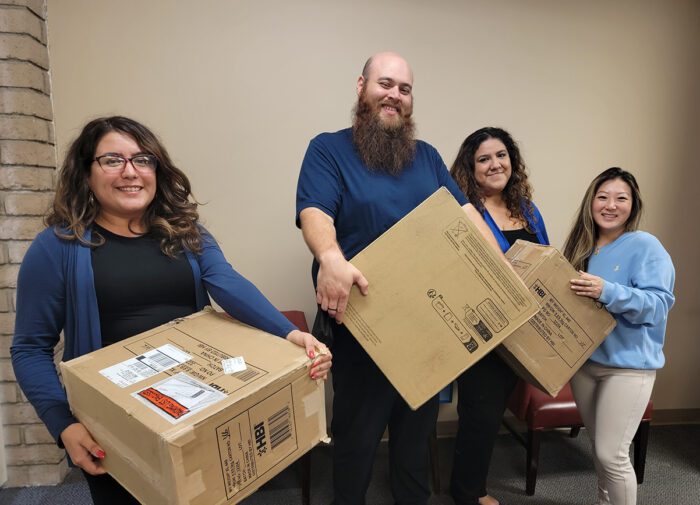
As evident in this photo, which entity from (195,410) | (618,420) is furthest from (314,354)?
(618,420)

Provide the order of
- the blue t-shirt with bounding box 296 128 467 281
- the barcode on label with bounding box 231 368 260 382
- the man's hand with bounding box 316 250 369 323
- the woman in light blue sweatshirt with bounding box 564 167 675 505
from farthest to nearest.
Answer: the woman in light blue sweatshirt with bounding box 564 167 675 505 → the blue t-shirt with bounding box 296 128 467 281 → the man's hand with bounding box 316 250 369 323 → the barcode on label with bounding box 231 368 260 382

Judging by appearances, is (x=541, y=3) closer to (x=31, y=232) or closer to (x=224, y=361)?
(x=224, y=361)

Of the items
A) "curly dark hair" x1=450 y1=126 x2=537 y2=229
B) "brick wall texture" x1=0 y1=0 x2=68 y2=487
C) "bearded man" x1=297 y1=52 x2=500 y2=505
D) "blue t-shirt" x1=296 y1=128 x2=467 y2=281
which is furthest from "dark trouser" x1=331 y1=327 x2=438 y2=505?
"brick wall texture" x1=0 y1=0 x2=68 y2=487

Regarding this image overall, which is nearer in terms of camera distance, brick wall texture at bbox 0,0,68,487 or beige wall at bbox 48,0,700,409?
brick wall texture at bbox 0,0,68,487

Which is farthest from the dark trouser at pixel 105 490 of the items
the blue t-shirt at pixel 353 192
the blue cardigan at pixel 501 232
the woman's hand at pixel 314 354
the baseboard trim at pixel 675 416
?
the baseboard trim at pixel 675 416

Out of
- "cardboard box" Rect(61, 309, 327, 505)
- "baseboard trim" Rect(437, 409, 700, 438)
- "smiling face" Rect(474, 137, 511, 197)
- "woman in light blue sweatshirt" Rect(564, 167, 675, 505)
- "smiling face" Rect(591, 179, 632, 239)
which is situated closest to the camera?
"cardboard box" Rect(61, 309, 327, 505)

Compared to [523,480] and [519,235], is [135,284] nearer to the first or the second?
[519,235]

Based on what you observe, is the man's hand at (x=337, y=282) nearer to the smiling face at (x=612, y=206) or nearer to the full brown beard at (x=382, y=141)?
the full brown beard at (x=382, y=141)

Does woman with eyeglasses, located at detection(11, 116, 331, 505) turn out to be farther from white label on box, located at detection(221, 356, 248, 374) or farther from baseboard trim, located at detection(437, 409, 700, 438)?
baseboard trim, located at detection(437, 409, 700, 438)

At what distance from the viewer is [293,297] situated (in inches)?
84.7

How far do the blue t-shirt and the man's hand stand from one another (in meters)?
0.22

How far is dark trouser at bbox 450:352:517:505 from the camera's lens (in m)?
1.51

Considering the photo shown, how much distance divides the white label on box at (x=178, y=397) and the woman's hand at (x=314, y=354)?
218 millimetres

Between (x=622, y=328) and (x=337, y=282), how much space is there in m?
1.13
